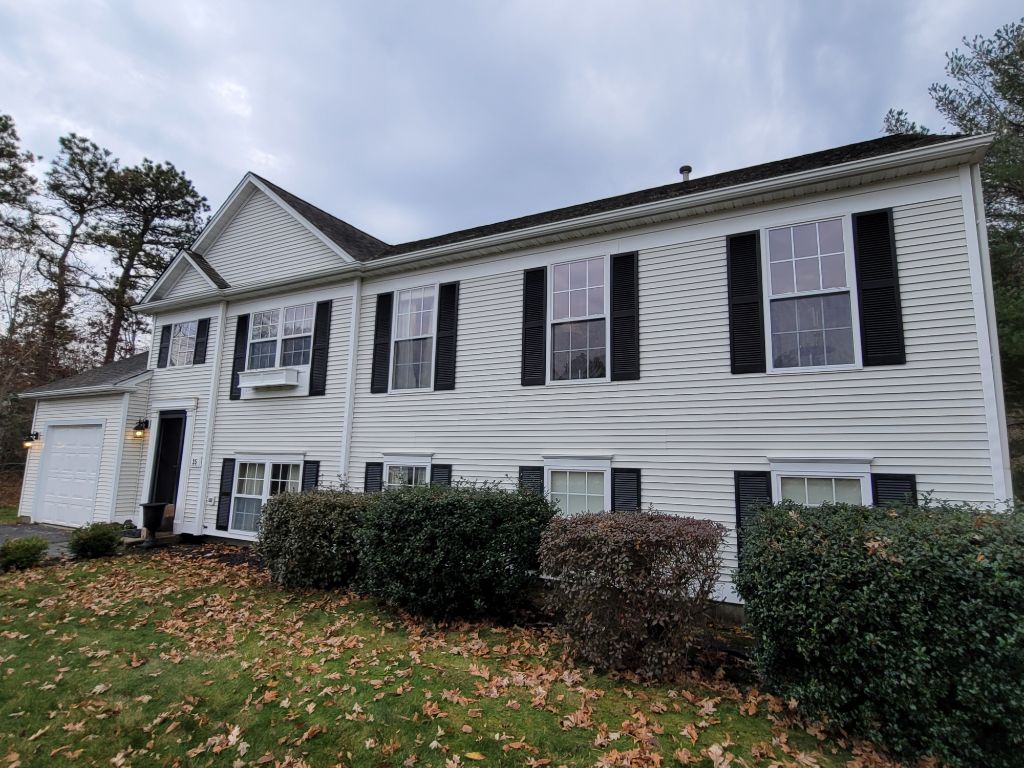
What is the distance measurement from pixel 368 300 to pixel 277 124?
12.9 metres

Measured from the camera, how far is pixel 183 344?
12711 millimetres

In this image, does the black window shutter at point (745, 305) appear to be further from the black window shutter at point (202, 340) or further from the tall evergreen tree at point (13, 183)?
the tall evergreen tree at point (13, 183)

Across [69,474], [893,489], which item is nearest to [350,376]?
[893,489]

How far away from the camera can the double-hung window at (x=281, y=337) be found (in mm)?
10898

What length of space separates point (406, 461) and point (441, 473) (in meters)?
0.80

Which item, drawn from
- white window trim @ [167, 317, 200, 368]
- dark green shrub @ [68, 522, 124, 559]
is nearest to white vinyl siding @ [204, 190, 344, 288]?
white window trim @ [167, 317, 200, 368]

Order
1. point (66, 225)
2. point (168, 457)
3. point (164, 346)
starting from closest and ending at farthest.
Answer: point (168, 457) → point (164, 346) → point (66, 225)

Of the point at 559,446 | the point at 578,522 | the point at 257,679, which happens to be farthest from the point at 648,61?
the point at 257,679

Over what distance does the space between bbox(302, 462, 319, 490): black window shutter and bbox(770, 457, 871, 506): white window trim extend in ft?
27.4

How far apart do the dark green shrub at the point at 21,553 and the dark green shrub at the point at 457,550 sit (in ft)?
23.1

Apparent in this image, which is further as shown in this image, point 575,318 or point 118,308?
point 118,308

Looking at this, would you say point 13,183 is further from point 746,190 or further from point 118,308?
point 746,190

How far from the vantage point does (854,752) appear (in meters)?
3.40

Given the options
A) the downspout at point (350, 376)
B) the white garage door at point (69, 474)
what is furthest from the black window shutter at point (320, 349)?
the white garage door at point (69, 474)
